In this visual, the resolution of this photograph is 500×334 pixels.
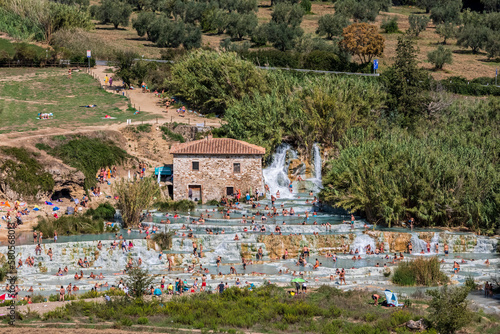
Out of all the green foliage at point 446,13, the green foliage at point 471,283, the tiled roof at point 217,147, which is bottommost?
the green foliage at point 471,283

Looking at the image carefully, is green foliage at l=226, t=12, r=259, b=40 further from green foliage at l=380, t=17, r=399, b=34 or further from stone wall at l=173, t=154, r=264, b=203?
stone wall at l=173, t=154, r=264, b=203

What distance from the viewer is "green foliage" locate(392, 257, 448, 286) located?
157 ft

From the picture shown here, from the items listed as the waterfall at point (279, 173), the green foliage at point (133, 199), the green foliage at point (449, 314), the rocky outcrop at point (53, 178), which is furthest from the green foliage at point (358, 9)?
the green foliage at point (449, 314)

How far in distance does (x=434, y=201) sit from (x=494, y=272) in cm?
972

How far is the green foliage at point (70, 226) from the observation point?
55.0 metres

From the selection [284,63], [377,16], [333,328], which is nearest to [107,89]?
[284,63]

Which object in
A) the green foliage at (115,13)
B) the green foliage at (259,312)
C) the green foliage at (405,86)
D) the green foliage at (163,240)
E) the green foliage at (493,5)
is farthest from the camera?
the green foliage at (493,5)

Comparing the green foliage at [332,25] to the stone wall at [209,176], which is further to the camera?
the green foliage at [332,25]

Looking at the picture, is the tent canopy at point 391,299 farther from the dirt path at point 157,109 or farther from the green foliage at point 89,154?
the dirt path at point 157,109

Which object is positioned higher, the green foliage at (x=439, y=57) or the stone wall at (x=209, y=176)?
the green foliage at (x=439, y=57)

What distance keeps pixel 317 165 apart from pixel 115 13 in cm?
6854

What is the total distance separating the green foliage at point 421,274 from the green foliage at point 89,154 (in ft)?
89.6

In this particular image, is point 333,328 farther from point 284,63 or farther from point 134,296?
point 284,63

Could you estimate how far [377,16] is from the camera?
139375 mm
